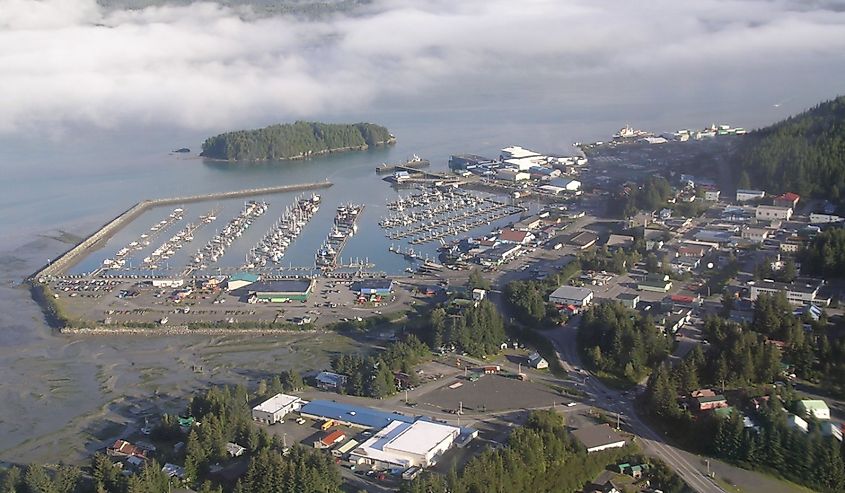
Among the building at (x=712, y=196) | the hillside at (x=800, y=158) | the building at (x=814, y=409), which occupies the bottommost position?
the building at (x=814, y=409)

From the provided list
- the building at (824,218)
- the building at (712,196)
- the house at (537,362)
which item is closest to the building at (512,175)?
the building at (712,196)

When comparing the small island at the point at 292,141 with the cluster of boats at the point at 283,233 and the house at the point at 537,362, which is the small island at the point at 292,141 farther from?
the house at the point at 537,362

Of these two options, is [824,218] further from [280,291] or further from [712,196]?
[280,291]

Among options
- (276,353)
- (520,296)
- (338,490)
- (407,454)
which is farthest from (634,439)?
(276,353)

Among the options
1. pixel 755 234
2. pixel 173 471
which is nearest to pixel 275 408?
pixel 173 471

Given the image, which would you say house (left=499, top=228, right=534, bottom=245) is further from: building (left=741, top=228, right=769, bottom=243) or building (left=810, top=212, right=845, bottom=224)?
building (left=810, top=212, right=845, bottom=224)

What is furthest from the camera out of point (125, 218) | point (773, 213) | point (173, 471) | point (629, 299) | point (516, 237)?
point (125, 218)
